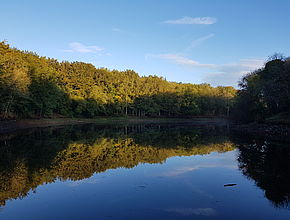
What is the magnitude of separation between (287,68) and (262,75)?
1345 centimetres

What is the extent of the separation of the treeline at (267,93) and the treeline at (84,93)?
129ft

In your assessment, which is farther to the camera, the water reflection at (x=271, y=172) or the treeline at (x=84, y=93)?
the treeline at (x=84, y=93)

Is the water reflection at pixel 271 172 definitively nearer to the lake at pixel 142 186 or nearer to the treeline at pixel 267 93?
the lake at pixel 142 186

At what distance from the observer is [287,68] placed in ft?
126

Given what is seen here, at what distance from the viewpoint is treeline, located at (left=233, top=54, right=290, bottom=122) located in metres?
40.4

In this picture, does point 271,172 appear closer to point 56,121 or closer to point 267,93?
point 267,93

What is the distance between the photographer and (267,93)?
42844mm

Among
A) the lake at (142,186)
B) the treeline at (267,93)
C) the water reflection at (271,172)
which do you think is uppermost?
the treeline at (267,93)

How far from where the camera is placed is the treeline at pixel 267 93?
40378 millimetres

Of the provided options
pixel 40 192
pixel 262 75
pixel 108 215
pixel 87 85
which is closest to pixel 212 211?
pixel 108 215

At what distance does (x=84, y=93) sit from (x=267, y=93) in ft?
180

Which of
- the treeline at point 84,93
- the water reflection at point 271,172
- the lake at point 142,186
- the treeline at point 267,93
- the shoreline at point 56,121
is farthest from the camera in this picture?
the treeline at point 84,93

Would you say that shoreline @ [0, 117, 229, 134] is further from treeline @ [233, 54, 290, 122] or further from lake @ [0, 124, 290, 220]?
treeline @ [233, 54, 290, 122]

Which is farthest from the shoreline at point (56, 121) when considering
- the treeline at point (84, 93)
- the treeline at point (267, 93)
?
the treeline at point (267, 93)
